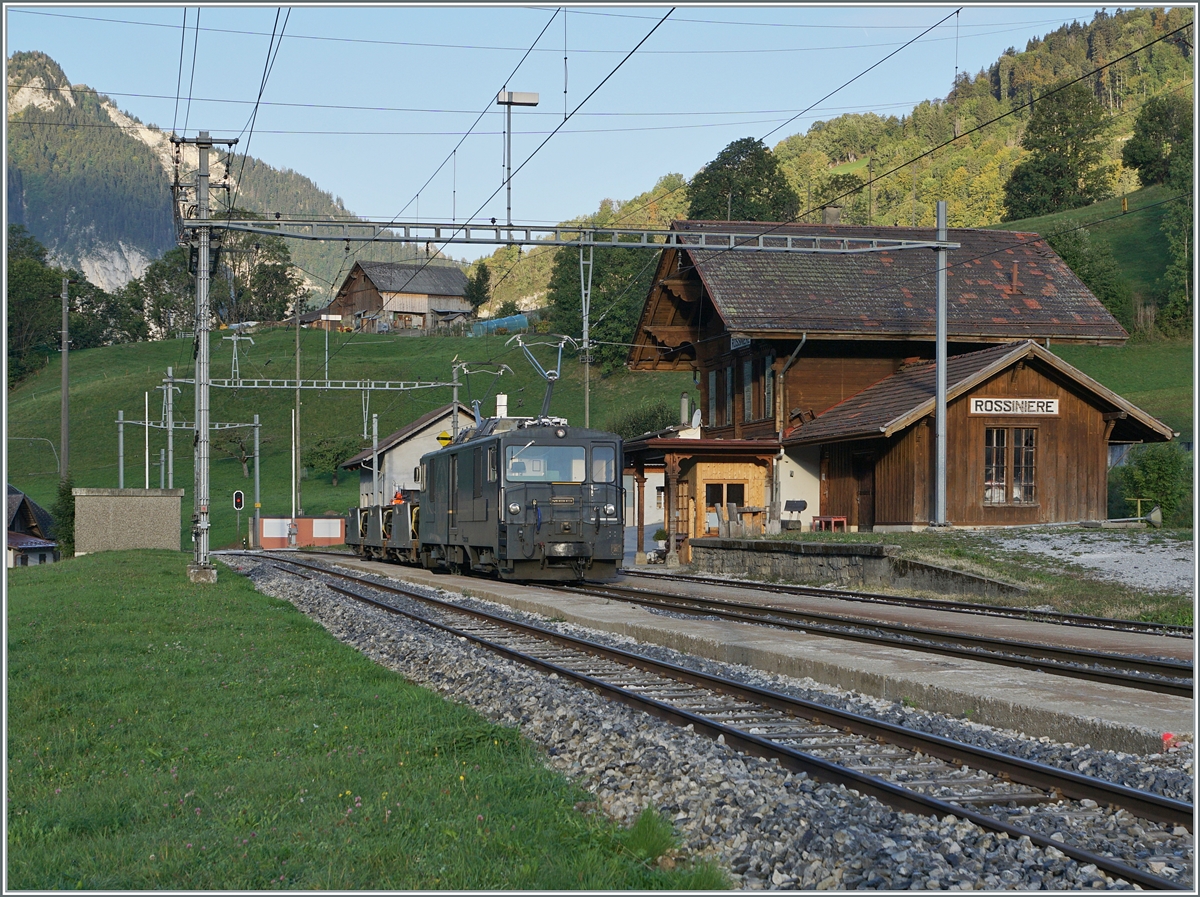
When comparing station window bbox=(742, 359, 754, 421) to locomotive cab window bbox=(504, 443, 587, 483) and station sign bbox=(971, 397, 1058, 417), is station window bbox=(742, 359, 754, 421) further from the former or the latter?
locomotive cab window bbox=(504, 443, 587, 483)

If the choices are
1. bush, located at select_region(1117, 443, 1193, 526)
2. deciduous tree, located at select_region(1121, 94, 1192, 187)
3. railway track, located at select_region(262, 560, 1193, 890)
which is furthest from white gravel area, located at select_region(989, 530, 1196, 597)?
deciduous tree, located at select_region(1121, 94, 1192, 187)

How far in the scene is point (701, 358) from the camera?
41.1 meters

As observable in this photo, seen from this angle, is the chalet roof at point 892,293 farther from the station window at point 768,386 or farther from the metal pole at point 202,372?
the metal pole at point 202,372

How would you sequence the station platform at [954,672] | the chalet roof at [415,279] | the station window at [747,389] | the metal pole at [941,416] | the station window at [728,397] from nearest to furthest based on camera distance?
the station platform at [954,672]
the metal pole at [941,416]
the station window at [747,389]
the station window at [728,397]
the chalet roof at [415,279]

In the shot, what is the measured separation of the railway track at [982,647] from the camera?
10758 mm

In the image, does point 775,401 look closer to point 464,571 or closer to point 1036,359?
point 1036,359

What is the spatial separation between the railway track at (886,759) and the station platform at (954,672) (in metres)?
1.26

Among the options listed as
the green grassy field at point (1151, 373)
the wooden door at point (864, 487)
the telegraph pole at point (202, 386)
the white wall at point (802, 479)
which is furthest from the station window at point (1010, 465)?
the green grassy field at point (1151, 373)

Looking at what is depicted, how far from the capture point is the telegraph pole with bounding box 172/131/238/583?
2384cm

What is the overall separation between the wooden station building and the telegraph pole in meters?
12.5

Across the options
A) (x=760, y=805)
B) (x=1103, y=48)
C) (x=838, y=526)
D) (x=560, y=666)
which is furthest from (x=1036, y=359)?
(x=1103, y=48)

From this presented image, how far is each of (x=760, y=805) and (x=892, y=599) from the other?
14.3m

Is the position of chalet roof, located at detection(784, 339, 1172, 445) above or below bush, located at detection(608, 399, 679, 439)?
below

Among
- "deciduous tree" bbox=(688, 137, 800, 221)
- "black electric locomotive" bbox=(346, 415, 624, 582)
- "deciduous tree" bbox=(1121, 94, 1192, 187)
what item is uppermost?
"deciduous tree" bbox=(1121, 94, 1192, 187)
